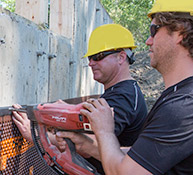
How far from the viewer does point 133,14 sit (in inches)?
937

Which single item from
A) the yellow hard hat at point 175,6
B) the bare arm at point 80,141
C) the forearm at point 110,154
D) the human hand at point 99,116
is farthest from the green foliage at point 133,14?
the forearm at point 110,154

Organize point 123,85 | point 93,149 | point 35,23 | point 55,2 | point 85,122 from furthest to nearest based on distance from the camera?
point 55,2 → point 35,23 → point 123,85 → point 93,149 → point 85,122

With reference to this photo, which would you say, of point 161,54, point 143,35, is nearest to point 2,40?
point 161,54

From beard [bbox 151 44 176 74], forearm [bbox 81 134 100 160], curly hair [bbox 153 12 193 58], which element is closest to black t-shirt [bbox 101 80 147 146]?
forearm [bbox 81 134 100 160]

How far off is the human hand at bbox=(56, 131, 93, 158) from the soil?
34.6ft

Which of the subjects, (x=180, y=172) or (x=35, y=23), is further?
(x=35, y=23)

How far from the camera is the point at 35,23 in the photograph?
339 centimetres

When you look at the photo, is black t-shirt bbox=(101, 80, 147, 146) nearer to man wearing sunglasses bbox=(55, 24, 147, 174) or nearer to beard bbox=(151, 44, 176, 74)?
man wearing sunglasses bbox=(55, 24, 147, 174)

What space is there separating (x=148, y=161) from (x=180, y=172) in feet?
0.72

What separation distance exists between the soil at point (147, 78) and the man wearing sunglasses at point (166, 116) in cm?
1084

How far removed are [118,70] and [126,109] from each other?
2.29 ft

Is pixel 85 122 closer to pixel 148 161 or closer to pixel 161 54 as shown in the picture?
pixel 148 161

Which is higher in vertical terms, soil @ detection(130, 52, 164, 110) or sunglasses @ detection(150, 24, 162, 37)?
soil @ detection(130, 52, 164, 110)

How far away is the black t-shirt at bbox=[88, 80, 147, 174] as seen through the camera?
6.89 feet
